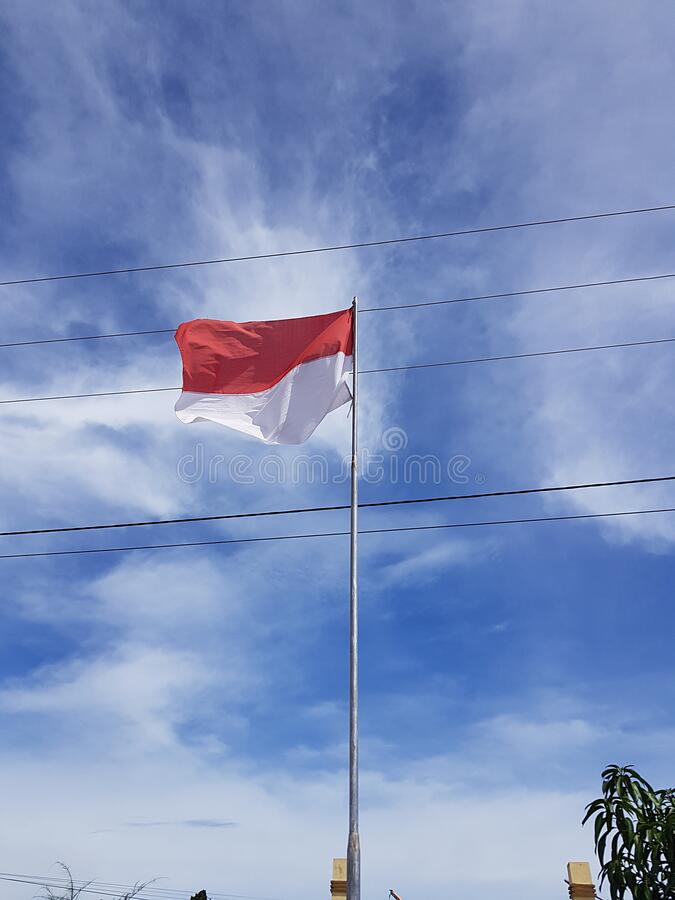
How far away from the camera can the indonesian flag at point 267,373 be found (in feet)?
46.7

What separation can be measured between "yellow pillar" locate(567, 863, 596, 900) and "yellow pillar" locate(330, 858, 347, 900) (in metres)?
3.59

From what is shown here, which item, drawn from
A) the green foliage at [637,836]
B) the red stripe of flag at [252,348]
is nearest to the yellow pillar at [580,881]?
the green foliage at [637,836]

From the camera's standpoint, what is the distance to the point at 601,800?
1171 cm

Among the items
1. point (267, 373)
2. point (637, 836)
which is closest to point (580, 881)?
point (637, 836)

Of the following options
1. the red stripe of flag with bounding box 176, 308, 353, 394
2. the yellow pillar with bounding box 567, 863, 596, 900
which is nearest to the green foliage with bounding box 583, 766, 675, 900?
the yellow pillar with bounding box 567, 863, 596, 900

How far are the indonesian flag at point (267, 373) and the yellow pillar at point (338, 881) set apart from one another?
7.02 m

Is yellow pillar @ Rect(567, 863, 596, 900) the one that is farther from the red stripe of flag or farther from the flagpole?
the red stripe of flag

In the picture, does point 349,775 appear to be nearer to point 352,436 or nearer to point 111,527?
point 352,436

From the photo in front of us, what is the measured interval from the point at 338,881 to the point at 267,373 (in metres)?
8.61

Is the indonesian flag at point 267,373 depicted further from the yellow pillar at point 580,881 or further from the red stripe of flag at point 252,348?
the yellow pillar at point 580,881

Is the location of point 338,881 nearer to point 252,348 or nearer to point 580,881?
point 580,881

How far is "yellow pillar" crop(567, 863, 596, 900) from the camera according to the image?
12.5 m

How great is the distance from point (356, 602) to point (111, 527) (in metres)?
5.21

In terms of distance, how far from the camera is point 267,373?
14695 mm
